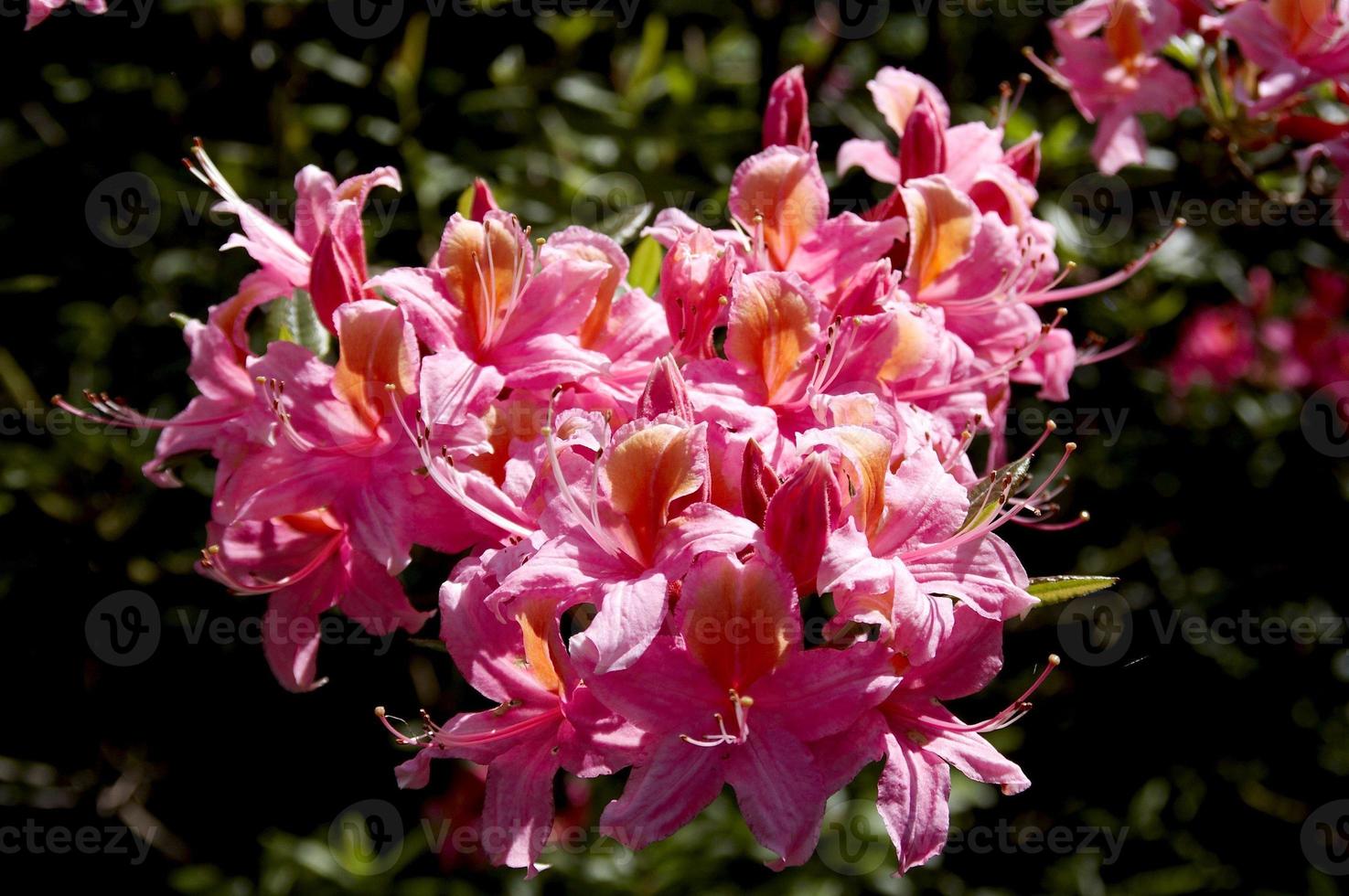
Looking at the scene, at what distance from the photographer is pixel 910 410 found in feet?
4.66

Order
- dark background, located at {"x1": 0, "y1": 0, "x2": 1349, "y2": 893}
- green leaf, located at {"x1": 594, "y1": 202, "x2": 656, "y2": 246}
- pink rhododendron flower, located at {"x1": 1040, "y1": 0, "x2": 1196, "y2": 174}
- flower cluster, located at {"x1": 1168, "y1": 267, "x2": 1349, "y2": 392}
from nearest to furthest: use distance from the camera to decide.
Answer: green leaf, located at {"x1": 594, "y1": 202, "x2": 656, "y2": 246} → pink rhododendron flower, located at {"x1": 1040, "y1": 0, "x2": 1196, "y2": 174} → dark background, located at {"x1": 0, "y1": 0, "x2": 1349, "y2": 893} → flower cluster, located at {"x1": 1168, "y1": 267, "x2": 1349, "y2": 392}

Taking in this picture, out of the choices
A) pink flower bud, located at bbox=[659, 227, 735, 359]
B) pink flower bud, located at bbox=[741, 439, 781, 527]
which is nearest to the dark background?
pink flower bud, located at bbox=[659, 227, 735, 359]

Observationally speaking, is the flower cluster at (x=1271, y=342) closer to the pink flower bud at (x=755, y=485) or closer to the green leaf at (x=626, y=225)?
the green leaf at (x=626, y=225)

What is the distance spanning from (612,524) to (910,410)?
1.37 ft

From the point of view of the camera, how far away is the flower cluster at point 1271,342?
4.23 meters

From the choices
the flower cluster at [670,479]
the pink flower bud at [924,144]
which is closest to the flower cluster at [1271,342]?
the pink flower bud at [924,144]

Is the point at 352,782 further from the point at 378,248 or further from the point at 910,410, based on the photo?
the point at 910,410

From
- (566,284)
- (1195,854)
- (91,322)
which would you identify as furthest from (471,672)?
(1195,854)

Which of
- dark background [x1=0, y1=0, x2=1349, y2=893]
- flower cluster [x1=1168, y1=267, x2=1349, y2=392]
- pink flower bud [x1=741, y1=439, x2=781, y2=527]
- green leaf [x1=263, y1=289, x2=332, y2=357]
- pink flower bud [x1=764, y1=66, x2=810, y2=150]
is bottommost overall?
flower cluster [x1=1168, y1=267, x2=1349, y2=392]

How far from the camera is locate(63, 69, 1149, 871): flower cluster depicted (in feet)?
3.90

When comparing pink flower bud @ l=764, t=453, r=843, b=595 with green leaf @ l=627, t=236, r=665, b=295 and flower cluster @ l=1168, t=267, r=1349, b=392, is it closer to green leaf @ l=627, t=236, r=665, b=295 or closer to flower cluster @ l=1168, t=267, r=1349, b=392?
green leaf @ l=627, t=236, r=665, b=295

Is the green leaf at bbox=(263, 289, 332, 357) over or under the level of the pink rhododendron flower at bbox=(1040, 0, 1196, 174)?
over

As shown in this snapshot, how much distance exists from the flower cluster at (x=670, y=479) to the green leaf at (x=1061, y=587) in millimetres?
114

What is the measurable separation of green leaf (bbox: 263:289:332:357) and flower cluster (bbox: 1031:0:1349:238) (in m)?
1.38
